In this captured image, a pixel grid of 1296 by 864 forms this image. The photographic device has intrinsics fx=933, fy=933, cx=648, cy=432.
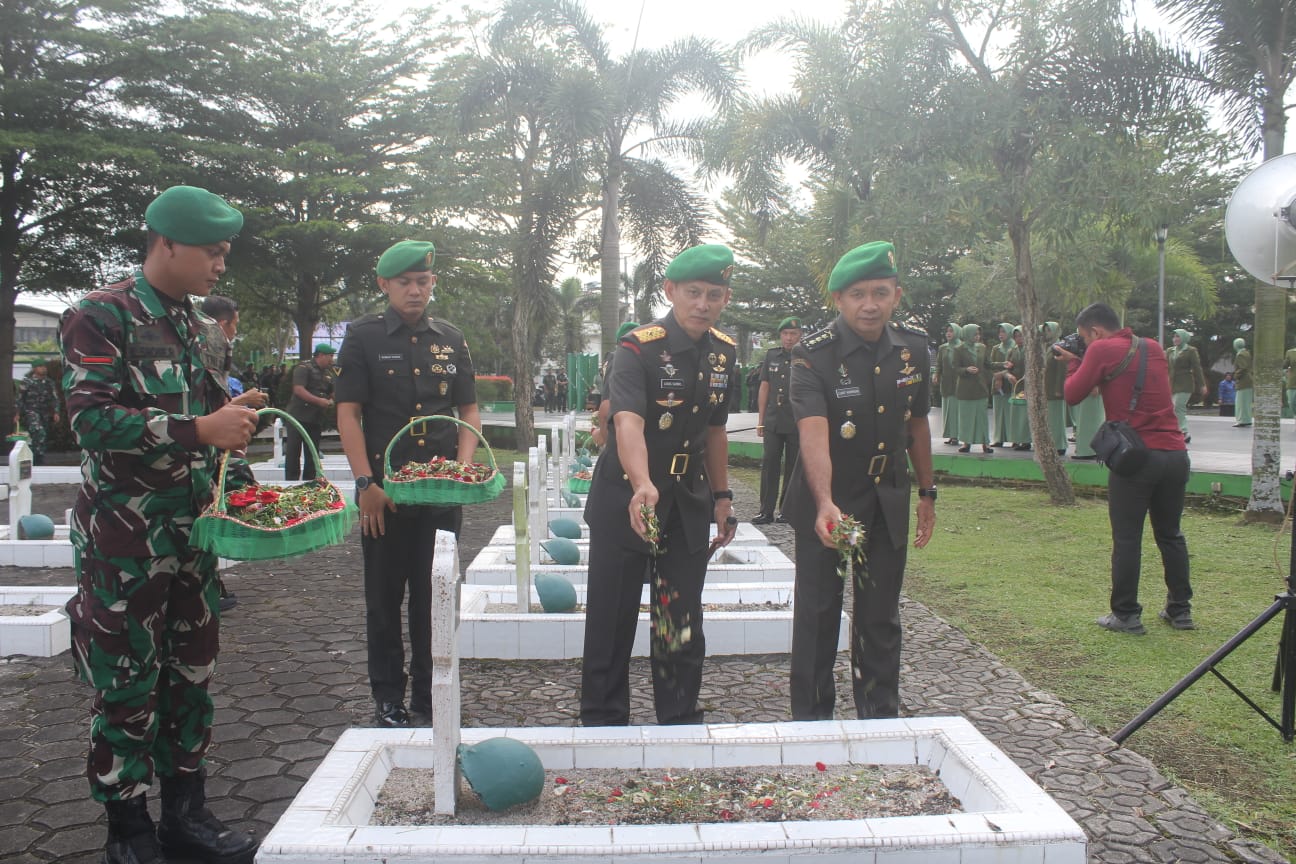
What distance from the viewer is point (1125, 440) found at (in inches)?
220

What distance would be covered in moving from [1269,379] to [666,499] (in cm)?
838

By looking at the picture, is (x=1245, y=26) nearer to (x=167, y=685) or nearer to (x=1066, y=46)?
(x=1066, y=46)

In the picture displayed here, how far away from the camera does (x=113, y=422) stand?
269 centimetres

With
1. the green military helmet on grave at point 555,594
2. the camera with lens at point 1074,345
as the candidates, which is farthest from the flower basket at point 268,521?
the camera with lens at point 1074,345

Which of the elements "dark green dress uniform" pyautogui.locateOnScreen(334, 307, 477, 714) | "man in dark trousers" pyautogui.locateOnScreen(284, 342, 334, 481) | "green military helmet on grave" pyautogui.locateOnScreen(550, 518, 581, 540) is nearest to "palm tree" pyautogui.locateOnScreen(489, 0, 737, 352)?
"man in dark trousers" pyautogui.locateOnScreen(284, 342, 334, 481)

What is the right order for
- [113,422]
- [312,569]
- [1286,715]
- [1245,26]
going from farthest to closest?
[1245,26] → [312,569] → [1286,715] → [113,422]

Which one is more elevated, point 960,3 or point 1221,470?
point 960,3

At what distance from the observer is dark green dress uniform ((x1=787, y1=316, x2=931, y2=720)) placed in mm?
3746

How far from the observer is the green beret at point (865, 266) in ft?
12.1

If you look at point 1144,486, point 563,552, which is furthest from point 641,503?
point 1144,486

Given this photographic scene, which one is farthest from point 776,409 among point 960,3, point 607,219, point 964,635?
point 607,219

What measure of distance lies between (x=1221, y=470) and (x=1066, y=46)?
5.79m

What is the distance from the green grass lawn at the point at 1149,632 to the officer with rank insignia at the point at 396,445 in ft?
10.3

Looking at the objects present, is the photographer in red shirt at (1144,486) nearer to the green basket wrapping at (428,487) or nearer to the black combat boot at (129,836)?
the green basket wrapping at (428,487)
